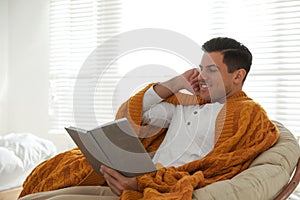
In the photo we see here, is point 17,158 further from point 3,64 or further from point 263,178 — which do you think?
point 3,64

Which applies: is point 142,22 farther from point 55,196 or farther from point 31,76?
point 55,196

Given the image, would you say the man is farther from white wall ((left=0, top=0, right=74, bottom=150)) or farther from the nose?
white wall ((left=0, top=0, right=74, bottom=150))

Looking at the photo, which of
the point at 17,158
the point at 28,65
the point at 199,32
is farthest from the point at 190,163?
the point at 28,65

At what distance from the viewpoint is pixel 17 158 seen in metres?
2.48

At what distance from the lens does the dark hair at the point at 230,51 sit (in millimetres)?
1884

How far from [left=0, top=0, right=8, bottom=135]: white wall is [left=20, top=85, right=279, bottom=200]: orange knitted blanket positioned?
2.30m

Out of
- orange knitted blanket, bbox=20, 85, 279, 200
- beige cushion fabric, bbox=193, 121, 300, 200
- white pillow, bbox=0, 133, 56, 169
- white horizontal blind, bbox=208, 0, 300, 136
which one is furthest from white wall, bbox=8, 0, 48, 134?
beige cushion fabric, bbox=193, 121, 300, 200

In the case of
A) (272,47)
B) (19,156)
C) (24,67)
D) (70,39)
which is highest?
(272,47)

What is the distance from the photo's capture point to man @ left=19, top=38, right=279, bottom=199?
5.23 feet

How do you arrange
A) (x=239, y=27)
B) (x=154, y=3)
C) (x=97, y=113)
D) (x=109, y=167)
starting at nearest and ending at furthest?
1. (x=109, y=167)
2. (x=97, y=113)
3. (x=239, y=27)
4. (x=154, y=3)

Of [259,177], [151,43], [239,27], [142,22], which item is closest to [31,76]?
[142,22]

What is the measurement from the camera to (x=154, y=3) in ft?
11.1

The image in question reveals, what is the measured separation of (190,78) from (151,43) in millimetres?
300

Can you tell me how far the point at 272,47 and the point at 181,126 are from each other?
1.23 meters
